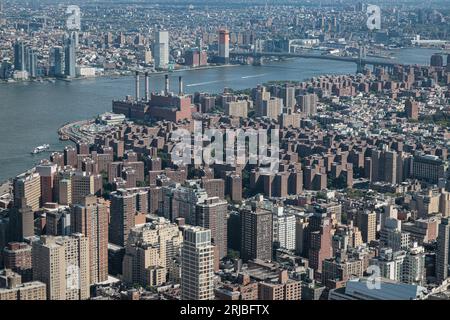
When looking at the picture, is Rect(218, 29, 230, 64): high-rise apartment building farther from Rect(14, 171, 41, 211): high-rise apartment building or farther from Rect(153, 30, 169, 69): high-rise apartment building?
Rect(14, 171, 41, 211): high-rise apartment building

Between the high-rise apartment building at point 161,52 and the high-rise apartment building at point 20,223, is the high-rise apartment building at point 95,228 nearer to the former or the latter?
the high-rise apartment building at point 20,223

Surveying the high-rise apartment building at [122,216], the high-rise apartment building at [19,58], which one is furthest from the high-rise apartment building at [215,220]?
the high-rise apartment building at [19,58]

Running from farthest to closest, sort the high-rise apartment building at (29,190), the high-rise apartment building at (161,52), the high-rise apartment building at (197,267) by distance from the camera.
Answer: the high-rise apartment building at (161,52)
the high-rise apartment building at (29,190)
the high-rise apartment building at (197,267)

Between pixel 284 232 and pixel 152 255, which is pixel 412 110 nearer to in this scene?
pixel 284 232

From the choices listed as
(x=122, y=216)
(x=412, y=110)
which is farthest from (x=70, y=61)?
(x=122, y=216)

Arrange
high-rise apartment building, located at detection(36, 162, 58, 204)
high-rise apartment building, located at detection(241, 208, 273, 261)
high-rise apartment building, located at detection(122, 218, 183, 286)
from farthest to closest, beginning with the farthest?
high-rise apartment building, located at detection(36, 162, 58, 204), high-rise apartment building, located at detection(241, 208, 273, 261), high-rise apartment building, located at detection(122, 218, 183, 286)

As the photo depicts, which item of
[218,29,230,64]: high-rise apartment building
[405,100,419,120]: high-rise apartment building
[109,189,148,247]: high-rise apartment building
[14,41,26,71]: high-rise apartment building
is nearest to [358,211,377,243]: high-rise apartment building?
[109,189,148,247]: high-rise apartment building

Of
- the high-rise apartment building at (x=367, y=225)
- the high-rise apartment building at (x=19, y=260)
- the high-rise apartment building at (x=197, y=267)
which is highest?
the high-rise apartment building at (x=197, y=267)
